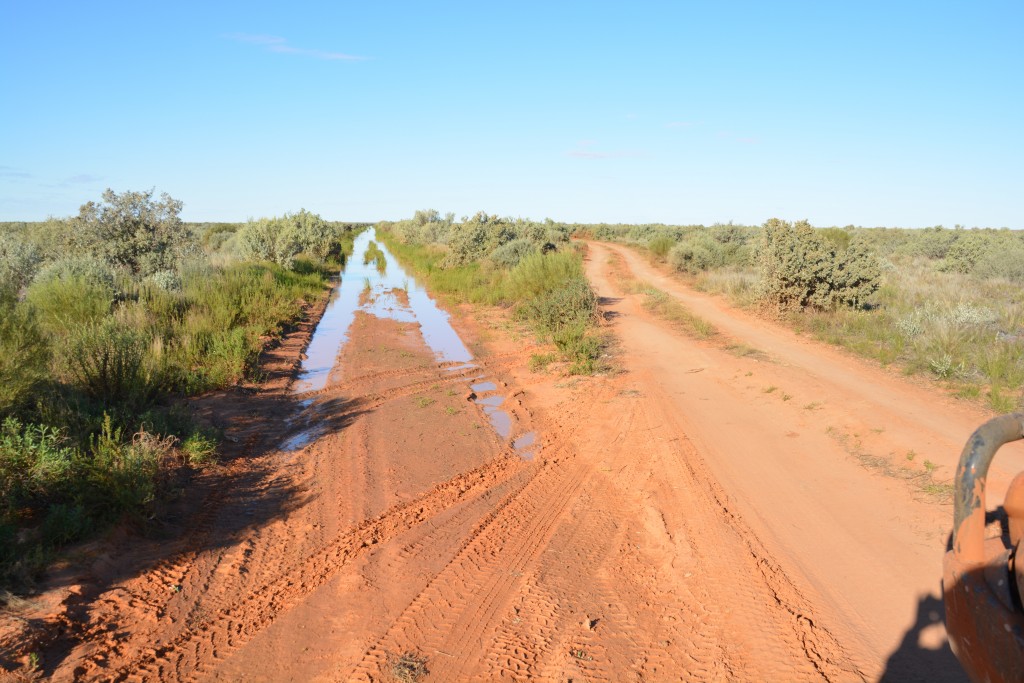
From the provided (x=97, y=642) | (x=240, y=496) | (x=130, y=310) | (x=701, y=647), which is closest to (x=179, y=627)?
(x=97, y=642)

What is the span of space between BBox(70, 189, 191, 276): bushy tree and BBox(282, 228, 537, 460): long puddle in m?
5.00

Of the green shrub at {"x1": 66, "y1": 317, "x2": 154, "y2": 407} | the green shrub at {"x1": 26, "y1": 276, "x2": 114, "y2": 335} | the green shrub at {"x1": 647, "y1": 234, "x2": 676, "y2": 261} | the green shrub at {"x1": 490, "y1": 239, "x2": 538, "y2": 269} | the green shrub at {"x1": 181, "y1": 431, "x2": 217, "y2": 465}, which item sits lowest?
the green shrub at {"x1": 181, "y1": 431, "x2": 217, "y2": 465}

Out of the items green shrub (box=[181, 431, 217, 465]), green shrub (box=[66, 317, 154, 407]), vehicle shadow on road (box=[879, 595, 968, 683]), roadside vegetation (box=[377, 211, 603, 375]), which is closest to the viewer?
vehicle shadow on road (box=[879, 595, 968, 683])

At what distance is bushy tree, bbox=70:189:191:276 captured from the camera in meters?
17.9

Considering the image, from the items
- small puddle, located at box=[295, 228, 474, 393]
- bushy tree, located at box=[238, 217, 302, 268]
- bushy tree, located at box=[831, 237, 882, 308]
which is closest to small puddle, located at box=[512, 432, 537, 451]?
small puddle, located at box=[295, 228, 474, 393]

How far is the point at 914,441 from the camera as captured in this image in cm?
748

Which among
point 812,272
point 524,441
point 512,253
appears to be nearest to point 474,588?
point 524,441

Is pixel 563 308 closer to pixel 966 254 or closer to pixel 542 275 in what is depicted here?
pixel 542 275

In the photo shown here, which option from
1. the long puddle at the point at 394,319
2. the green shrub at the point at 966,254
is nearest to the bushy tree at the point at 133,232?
the long puddle at the point at 394,319

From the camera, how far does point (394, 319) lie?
20219mm

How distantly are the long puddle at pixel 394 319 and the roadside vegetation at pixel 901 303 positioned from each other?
22.0 ft

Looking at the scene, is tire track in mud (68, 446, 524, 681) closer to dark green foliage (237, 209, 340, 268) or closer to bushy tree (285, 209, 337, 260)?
dark green foliage (237, 209, 340, 268)

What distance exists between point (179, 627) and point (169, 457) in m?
2.89

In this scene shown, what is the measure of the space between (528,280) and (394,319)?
4342 millimetres
